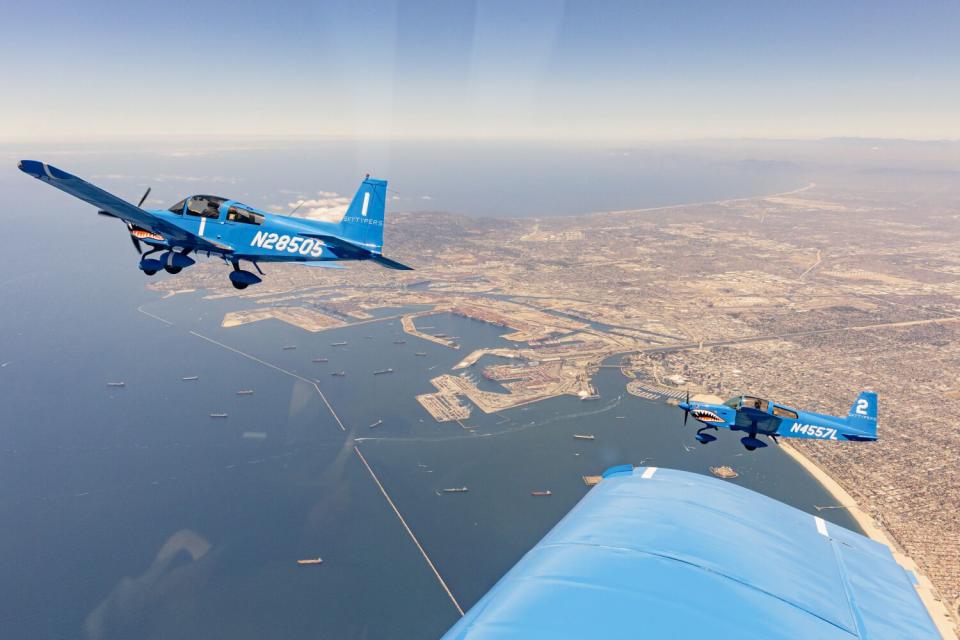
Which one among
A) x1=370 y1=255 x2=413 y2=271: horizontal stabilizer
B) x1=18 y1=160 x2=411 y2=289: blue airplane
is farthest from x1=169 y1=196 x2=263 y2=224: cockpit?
x1=370 y1=255 x2=413 y2=271: horizontal stabilizer

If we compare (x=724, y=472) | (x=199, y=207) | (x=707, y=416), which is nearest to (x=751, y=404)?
(x=707, y=416)

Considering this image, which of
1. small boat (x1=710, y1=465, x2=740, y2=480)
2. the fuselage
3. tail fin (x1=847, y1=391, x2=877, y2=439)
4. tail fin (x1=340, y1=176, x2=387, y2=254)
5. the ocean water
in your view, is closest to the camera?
the fuselage

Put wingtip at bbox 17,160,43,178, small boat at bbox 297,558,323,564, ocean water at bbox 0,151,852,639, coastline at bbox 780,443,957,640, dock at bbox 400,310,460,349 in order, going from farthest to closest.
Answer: dock at bbox 400,310,460,349 < small boat at bbox 297,558,323,564 < ocean water at bbox 0,151,852,639 < coastline at bbox 780,443,957,640 < wingtip at bbox 17,160,43,178

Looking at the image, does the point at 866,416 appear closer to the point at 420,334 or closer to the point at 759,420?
the point at 759,420

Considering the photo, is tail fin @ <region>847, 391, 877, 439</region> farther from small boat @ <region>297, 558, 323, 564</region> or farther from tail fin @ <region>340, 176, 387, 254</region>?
small boat @ <region>297, 558, 323, 564</region>

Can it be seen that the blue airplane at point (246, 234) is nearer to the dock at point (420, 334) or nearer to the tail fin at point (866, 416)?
the tail fin at point (866, 416)

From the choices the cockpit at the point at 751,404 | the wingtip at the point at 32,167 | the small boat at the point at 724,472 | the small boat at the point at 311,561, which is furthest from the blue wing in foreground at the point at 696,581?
the small boat at the point at 724,472
